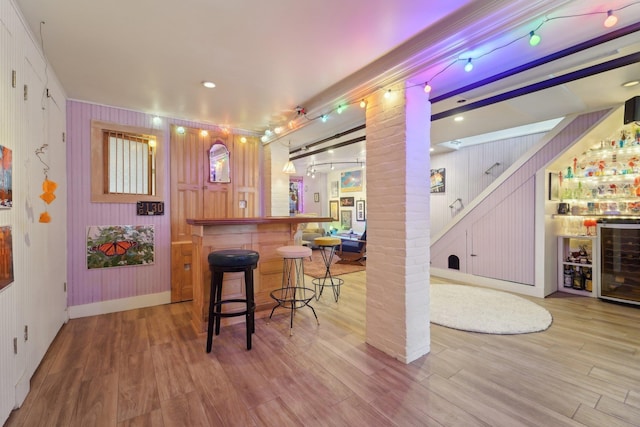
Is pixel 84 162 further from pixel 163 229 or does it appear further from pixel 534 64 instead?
pixel 534 64

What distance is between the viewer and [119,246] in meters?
3.72

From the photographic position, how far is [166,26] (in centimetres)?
208

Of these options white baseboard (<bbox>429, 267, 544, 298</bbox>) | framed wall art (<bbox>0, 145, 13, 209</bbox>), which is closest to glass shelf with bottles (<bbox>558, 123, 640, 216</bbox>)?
white baseboard (<bbox>429, 267, 544, 298</bbox>)

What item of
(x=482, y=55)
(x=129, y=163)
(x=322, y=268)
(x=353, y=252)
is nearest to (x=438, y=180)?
(x=353, y=252)

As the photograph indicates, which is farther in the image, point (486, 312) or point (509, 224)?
point (509, 224)

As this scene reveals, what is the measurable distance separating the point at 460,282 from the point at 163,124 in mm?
5382

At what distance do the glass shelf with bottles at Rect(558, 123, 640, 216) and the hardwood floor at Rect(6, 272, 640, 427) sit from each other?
192 centimetres

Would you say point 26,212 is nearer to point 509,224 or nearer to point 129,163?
point 129,163

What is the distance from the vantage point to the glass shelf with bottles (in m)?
3.97

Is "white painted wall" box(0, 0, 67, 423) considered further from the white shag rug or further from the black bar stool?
the white shag rug

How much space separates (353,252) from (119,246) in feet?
14.8

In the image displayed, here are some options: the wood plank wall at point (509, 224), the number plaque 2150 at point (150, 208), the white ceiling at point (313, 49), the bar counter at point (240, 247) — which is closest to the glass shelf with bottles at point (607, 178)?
the wood plank wall at point (509, 224)

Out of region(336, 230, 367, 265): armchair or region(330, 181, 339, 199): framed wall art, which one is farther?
region(330, 181, 339, 199): framed wall art

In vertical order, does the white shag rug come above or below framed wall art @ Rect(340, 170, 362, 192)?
below
